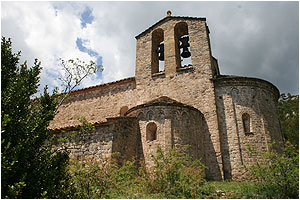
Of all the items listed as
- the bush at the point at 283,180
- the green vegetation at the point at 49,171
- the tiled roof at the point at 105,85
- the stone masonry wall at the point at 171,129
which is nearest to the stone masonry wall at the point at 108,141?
the stone masonry wall at the point at 171,129

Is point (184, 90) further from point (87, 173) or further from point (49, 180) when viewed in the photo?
point (49, 180)

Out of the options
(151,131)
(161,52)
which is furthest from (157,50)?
(151,131)

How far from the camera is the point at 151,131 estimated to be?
998cm

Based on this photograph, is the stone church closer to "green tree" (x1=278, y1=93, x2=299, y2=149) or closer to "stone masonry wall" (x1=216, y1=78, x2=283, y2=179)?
"stone masonry wall" (x1=216, y1=78, x2=283, y2=179)

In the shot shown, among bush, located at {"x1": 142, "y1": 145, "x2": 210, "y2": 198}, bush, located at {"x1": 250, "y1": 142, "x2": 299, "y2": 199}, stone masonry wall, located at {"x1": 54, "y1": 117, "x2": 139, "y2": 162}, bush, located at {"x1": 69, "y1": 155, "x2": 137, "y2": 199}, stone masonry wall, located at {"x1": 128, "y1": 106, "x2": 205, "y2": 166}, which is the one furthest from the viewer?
stone masonry wall, located at {"x1": 128, "y1": 106, "x2": 205, "y2": 166}

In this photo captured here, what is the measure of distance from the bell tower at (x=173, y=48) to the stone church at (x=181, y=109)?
0.17 feet

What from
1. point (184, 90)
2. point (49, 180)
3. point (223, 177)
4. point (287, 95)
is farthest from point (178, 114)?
point (287, 95)

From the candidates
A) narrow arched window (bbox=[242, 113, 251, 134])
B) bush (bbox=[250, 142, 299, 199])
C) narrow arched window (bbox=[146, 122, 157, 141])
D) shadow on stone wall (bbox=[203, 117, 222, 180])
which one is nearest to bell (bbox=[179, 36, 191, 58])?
shadow on stone wall (bbox=[203, 117, 222, 180])

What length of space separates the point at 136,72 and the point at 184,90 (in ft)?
11.5

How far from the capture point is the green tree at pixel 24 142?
434 centimetres

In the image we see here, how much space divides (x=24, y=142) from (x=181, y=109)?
6.79 m

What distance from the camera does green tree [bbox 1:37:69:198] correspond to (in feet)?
14.3

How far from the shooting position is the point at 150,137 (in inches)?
384

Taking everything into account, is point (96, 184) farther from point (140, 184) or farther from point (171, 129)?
point (171, 129)
